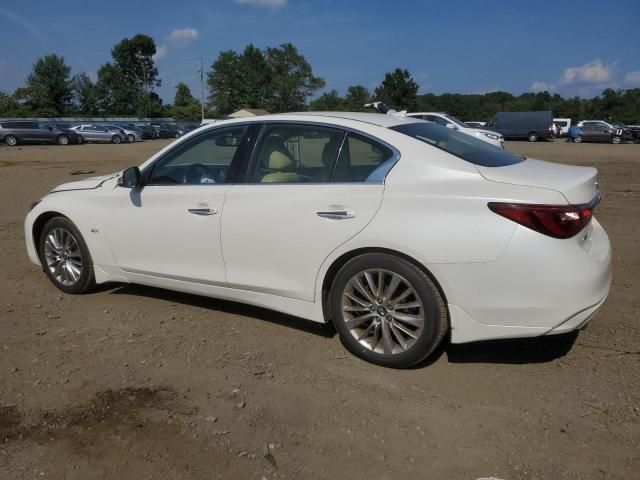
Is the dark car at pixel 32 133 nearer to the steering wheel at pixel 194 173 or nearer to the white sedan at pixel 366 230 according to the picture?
the white sedan at pixel 366 230

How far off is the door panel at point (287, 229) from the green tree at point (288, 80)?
305ft

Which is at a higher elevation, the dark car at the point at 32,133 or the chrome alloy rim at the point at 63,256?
the chrome alloy rim at the point at 63,256

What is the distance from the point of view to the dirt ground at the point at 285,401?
2.67 m

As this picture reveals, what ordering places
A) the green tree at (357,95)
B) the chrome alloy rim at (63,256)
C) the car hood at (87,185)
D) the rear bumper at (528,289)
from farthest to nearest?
1. the green tree at (357,95)
2. the chrome alloy rim at (63,256)
3. the car hood at (87,185)
4. the rear bumper at (528,289)

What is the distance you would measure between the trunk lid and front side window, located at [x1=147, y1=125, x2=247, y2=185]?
1799 mm

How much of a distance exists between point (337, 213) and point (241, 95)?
10093 cm

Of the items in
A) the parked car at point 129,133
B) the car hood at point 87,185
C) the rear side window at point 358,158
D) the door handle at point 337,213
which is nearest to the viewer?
Answer: the door handle at point 337,213

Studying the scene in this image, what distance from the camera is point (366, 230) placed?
11.2ft

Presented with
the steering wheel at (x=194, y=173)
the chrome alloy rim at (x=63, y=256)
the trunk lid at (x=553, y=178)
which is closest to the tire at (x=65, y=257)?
the chrome alloy rim at (x=63, y=256)

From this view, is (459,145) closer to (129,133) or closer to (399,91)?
(129,133)

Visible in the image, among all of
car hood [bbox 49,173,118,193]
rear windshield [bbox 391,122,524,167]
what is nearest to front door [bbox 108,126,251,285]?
car hood [bbox 49,173,118,193]

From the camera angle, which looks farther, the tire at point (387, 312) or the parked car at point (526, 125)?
the parked car at point (526, 125)

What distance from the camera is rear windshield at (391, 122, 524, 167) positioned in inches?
142

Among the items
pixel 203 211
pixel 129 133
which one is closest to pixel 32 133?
pixel 129 133
